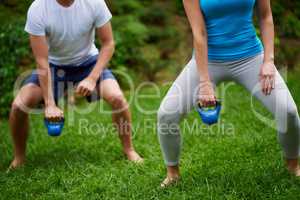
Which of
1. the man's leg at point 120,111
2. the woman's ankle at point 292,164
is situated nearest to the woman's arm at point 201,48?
the woman's ankle at point 292,164

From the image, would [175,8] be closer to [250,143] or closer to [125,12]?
[125,12]

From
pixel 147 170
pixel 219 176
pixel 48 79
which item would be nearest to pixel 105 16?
pixel 48 79

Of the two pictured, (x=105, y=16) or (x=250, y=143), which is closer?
(x=105, y=16)

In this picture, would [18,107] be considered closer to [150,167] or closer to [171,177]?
[150,167]

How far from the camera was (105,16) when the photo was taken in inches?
173

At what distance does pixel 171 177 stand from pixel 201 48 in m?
0.93

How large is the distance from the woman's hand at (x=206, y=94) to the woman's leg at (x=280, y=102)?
0.70 ft

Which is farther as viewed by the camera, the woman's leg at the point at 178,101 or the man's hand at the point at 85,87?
the man's hand at the point at 85,87

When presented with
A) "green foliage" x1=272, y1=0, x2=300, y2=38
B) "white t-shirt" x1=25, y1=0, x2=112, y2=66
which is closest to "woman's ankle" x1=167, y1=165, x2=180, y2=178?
"white t-shirt" x1=25, y1=0, x2=112, y2=66

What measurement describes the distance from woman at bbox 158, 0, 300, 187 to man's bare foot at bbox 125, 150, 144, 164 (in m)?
0.95

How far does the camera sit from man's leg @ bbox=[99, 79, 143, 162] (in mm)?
4523

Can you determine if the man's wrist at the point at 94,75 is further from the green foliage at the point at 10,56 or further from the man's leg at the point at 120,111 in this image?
the green foliage at the point at 10,56

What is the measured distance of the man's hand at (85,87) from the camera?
167 inches

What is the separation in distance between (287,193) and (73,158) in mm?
1992
